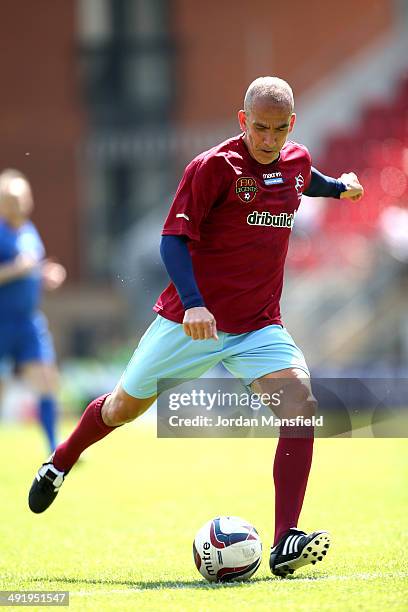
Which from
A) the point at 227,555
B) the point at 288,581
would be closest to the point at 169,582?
the point at 227,555

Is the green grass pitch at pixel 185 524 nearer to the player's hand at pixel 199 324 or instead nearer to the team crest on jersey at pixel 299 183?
the player's hand at pixel 199 324

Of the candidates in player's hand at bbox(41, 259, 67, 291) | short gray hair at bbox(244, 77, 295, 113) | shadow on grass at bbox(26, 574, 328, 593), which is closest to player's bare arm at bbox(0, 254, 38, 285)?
player's hand at bbox(41, 259, 67, 291)

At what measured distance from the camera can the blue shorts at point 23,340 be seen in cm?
1023

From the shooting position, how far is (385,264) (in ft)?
64.2

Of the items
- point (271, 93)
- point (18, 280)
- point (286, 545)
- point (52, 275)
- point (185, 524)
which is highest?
point (271, 93)

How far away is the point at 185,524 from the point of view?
7.30 meters

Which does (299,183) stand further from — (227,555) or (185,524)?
(185,524)

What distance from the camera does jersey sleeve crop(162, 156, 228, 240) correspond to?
5.36 meters

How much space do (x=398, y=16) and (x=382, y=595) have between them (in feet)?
73.2

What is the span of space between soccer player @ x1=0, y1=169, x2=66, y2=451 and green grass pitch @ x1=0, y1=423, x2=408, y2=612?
0.78 meters

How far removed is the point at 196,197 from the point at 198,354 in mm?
752

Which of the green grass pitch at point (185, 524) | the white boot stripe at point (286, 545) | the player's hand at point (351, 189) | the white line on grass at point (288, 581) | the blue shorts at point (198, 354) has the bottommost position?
the green grass pitch at point (185, 524)

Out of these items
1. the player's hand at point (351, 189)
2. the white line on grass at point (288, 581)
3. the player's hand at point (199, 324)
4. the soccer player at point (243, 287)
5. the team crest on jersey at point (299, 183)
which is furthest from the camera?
the player's hand at point (351, 189)

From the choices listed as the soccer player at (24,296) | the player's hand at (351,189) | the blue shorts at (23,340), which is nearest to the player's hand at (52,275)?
the soccer player at (24,296)
